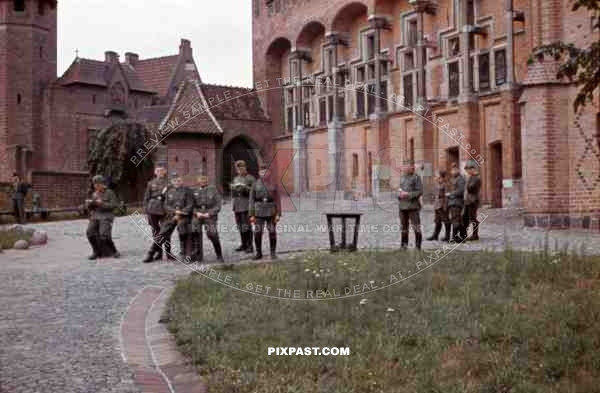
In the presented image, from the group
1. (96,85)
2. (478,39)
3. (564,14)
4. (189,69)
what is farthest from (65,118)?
(564,14)

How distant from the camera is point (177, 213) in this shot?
1227 centimetres

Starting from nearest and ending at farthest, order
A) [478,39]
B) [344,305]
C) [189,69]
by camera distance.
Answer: [344,305]
[478,39]
[189,69]

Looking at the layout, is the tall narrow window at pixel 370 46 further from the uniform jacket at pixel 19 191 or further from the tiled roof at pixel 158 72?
the tiled roof at pixel 158 72

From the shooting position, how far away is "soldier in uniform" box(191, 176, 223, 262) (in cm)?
1198

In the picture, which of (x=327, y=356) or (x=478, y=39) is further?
(x=478, y=39)

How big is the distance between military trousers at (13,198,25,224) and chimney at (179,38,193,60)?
27676 mm

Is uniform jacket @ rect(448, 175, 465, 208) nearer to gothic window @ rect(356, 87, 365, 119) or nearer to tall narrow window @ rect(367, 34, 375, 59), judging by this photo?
gothic window @ rect(356, 87, 365, 119)

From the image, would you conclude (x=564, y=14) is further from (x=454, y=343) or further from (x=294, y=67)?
(x=294, y=67)

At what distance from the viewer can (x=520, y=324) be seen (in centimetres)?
655

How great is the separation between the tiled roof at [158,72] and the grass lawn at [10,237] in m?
31.6

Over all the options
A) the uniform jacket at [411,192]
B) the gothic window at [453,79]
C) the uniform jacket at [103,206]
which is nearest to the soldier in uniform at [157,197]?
the uniform jacket at [103,206]

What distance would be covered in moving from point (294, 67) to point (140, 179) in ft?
37.0

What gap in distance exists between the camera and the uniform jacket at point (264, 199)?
1179cm

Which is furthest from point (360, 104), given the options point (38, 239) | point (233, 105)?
point (38, 239)
